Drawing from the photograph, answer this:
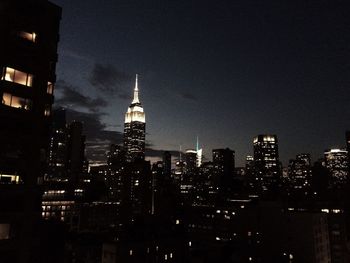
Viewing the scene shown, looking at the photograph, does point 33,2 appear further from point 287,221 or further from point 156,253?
point 287,221

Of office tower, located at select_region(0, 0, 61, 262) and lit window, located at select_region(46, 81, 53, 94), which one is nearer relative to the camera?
office tower, located at select_region(0, 0, 61, 262)

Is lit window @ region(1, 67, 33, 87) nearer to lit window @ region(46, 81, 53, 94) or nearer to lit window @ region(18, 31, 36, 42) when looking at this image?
lit window @ region(46, 81, 53, 94)

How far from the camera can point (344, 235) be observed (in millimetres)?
70375

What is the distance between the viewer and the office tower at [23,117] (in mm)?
26031

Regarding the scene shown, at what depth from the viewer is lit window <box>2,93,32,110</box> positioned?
27.3m

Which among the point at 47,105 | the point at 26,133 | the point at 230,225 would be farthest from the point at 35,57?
the point at 230,225

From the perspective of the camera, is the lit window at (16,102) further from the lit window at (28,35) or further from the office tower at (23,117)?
the lit window at (28,35)

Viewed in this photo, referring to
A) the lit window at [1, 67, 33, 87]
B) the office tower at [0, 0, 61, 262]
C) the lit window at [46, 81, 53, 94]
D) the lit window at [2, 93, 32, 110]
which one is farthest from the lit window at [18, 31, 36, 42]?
the lit window at [2, 93, 32, 110]

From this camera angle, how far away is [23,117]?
28188mm

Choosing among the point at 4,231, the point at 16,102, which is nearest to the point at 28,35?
the point at 16,102

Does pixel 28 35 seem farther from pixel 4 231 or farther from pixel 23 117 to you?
pixel 4 231

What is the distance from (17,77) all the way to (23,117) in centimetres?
360

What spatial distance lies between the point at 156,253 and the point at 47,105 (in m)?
29.5

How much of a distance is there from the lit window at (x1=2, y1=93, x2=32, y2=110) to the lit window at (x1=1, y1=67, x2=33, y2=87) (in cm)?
141
